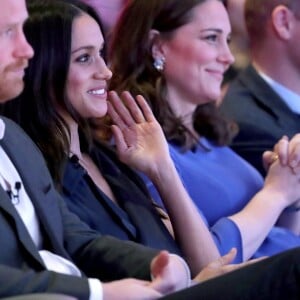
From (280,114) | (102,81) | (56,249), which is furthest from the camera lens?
(280,114)

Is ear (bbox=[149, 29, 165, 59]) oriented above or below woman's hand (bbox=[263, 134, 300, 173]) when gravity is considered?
above

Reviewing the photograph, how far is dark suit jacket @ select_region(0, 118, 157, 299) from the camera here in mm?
1349

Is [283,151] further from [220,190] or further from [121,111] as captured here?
[121,111]

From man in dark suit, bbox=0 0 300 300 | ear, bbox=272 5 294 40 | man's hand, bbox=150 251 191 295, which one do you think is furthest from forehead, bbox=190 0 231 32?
man's hand, bbox=150 251 191 295

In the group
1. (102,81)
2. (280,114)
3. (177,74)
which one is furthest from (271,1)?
(102,81)

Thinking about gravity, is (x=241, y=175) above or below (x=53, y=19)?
below

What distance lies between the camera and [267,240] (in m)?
2.14

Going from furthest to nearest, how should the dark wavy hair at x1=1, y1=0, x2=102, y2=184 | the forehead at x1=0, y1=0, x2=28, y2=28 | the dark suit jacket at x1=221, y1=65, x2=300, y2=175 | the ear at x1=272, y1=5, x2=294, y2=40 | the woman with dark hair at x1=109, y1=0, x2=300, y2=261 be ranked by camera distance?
the ear at x1=272, y1=5, x2=294, y2=40
the dark suit jacket at x1=221, y1=65, x2=300, y2=175
the woman with dark hair at x1=109, y1=0, x2=300, y2=261
the dark wavy hair at x1=1, y1=0, x2=102, y2=184
the forehead at x1=0, y1=0, x2=28, y2=28

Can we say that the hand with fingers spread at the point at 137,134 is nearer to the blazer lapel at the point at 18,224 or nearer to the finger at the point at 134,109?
the finger at the point at 134,109

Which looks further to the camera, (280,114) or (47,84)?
(280,114)

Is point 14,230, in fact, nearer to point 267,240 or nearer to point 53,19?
point 53,19

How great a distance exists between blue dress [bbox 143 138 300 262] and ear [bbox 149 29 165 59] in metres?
0.22

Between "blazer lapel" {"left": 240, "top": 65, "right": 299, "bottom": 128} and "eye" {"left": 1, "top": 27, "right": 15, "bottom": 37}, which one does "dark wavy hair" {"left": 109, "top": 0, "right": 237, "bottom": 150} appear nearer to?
"blazer lapel" {"left": 240, "top": 65, "right": 299, "bottom": 128}

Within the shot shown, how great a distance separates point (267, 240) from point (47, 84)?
663 millimetres
